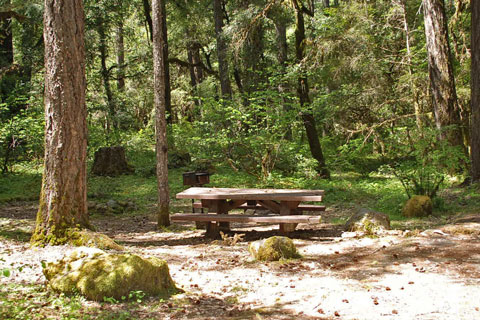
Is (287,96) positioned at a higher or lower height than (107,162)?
higher

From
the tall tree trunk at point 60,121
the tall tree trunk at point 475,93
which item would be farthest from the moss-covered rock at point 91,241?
the tall tree trunk at point 475,93

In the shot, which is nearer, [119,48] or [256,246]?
[256,246]

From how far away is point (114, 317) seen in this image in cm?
423

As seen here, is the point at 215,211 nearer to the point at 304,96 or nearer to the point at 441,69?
the point at 441,69

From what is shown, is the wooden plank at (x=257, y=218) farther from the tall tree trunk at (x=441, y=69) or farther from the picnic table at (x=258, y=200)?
the tall tree trunk at (x=441, y=69)

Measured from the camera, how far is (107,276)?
4.77m

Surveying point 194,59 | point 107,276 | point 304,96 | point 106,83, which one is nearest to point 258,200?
point 107,276

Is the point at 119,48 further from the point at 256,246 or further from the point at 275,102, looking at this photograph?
the point at 256,246

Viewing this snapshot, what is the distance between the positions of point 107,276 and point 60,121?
9.73 ft

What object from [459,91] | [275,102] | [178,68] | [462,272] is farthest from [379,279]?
[178,68]

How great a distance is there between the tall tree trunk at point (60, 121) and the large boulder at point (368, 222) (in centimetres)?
509

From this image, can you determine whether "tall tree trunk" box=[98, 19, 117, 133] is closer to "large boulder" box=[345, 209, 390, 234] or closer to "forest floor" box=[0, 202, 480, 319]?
"forest floor" box=[0, 202, 480, 319]

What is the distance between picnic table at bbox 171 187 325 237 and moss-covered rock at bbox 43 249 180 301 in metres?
3.15

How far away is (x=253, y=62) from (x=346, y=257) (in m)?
13.0
